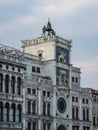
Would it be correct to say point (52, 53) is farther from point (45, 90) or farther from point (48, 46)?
point (45, 90)

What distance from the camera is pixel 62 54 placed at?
83.9 m

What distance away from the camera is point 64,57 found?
8431cm

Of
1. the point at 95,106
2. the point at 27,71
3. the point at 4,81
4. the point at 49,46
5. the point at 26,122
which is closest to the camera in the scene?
the point at 4,81

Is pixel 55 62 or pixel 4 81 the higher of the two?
pixel 55 62

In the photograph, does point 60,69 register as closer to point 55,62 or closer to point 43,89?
point 55,62

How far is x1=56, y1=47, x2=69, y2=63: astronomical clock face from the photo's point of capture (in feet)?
271

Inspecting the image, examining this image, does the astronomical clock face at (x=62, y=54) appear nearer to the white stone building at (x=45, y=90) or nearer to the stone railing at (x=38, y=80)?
the white stone building at (x=45, y=90)

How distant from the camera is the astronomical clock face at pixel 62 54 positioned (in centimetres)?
8250

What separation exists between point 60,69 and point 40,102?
978 cm

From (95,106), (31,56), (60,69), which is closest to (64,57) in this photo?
(60,69)

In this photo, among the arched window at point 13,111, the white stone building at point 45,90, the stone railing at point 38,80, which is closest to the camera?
the arched window at point 13,111

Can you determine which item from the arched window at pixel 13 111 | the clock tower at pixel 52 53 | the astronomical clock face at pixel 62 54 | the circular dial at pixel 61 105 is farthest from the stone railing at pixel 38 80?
the arched window at pixel 13 111

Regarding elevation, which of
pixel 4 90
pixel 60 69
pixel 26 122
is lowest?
pixel 26 122

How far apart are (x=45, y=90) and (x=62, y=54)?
990 centimetres
